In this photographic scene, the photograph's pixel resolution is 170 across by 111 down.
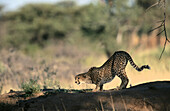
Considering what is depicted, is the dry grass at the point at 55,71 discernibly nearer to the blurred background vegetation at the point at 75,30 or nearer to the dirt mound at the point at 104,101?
the blurred background vegetation at the point at 75,30

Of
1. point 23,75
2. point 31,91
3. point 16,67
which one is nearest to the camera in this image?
point 31,91

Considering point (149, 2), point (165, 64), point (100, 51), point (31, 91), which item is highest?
point (149, 2)

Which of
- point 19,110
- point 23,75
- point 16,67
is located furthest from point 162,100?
point 16,67

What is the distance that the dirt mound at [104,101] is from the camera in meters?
4.85

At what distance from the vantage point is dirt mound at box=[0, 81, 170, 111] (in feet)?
15.9

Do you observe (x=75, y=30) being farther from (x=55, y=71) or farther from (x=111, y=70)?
(x=111, y=70)

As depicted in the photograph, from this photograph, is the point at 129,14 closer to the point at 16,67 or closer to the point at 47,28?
the point at 47,28

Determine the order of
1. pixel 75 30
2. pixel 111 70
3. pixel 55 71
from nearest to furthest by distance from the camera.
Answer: pixel 111 70
pixel 55 71
pixel 75 30

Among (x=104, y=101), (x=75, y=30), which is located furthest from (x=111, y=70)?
(x=75, y=30)

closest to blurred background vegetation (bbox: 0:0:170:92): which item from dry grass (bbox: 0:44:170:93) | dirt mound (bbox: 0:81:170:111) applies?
dry grass (bbox: 0:44:170:93)

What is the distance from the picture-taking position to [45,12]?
2897 centimetres

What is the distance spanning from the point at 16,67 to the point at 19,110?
8.97m

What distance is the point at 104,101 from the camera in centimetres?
497

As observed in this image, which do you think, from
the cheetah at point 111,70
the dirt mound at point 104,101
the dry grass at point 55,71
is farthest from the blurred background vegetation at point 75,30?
the dirt mound at point 104,101
